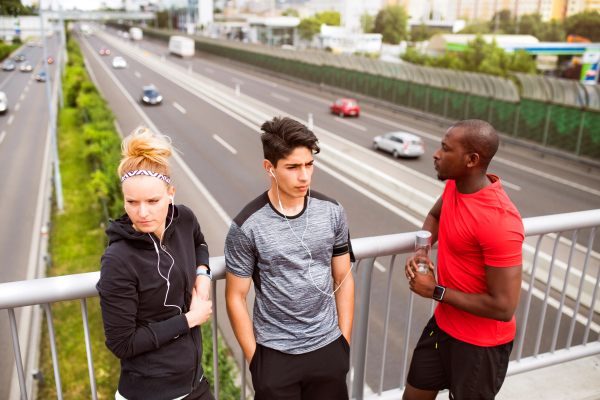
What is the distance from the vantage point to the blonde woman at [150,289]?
2.12m

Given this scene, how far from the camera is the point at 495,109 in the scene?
27.9 meters

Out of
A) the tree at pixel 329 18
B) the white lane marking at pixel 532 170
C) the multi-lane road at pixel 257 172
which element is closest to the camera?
the multi-lane road at pixel 257 172

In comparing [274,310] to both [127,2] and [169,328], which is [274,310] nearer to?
[169,328]

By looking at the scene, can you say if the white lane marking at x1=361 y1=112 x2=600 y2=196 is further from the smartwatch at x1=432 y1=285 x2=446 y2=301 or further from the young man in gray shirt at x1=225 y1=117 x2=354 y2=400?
the young man in gray shirt at x1=225 y1=117 x2=354 y2=400

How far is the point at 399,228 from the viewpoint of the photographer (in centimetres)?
1557

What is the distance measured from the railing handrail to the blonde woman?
0.37 meters

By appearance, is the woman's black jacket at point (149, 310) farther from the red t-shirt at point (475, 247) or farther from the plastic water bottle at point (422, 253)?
the red t-shirt at point (475, 247)

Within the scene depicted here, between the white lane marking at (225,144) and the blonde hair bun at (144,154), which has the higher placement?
the blonde hair bun at (144,154)

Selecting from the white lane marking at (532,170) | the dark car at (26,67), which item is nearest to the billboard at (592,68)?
the white lane marking at (532,170)

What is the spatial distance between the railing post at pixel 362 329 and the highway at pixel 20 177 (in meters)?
3.49

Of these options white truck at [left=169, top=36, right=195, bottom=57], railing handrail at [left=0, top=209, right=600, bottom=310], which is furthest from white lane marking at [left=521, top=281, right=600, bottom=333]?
white truck at [left=169, top=36, right=195, bottom=57]

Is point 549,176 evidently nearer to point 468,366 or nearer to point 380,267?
point 380,267

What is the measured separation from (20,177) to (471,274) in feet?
91.7

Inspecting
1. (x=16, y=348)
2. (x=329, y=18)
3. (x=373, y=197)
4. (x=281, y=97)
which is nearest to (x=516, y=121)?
(x=373, y=197)
